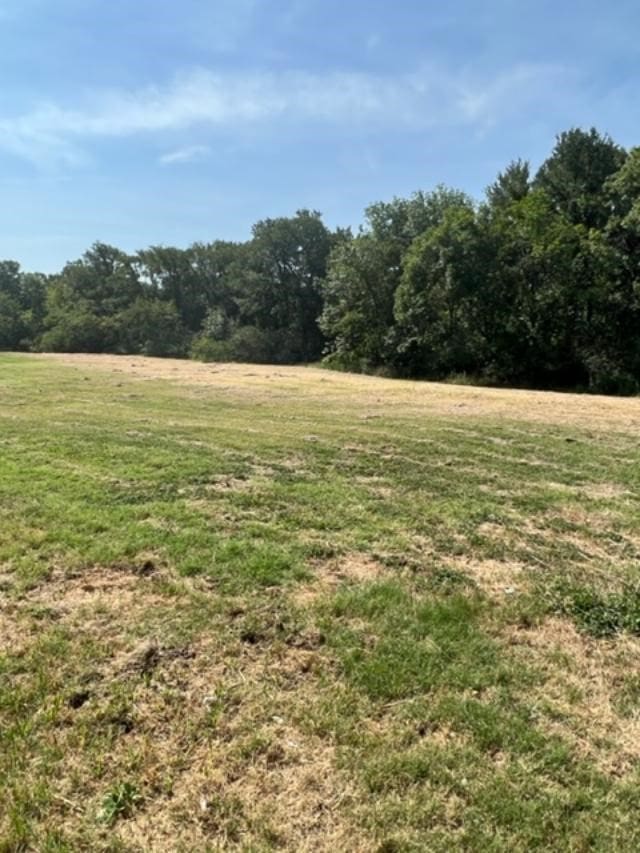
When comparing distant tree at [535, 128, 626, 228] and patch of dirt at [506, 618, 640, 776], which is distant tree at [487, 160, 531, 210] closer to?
distant tree at [535, 128, 626, 228]

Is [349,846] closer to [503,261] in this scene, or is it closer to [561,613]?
[561,613]

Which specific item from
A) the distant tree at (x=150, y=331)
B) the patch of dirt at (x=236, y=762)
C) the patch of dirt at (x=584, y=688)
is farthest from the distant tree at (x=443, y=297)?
the distant tree at (x=150, y=331)

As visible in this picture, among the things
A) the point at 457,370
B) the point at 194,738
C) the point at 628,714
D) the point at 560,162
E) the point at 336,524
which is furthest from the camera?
the point at 560,162

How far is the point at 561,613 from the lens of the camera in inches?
137

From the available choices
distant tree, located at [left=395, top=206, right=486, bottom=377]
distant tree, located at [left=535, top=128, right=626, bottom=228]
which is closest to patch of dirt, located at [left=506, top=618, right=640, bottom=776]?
distant tree, located at [left=395, top=206, right=486, bottom=377]

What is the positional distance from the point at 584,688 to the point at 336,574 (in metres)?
1.64

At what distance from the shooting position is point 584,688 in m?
2.75

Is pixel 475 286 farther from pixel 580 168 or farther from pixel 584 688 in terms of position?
pixel 584 688

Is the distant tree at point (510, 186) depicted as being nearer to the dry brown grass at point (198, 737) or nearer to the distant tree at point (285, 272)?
the distant tree at point (285, 272)

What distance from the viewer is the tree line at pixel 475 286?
26.7 m

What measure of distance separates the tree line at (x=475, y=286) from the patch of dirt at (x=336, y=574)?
23546 mm

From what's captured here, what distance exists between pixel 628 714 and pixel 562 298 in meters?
27.1

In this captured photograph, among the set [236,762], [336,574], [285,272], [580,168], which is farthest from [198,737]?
[285,272]

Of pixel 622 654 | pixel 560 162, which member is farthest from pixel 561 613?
pixel 560 162
